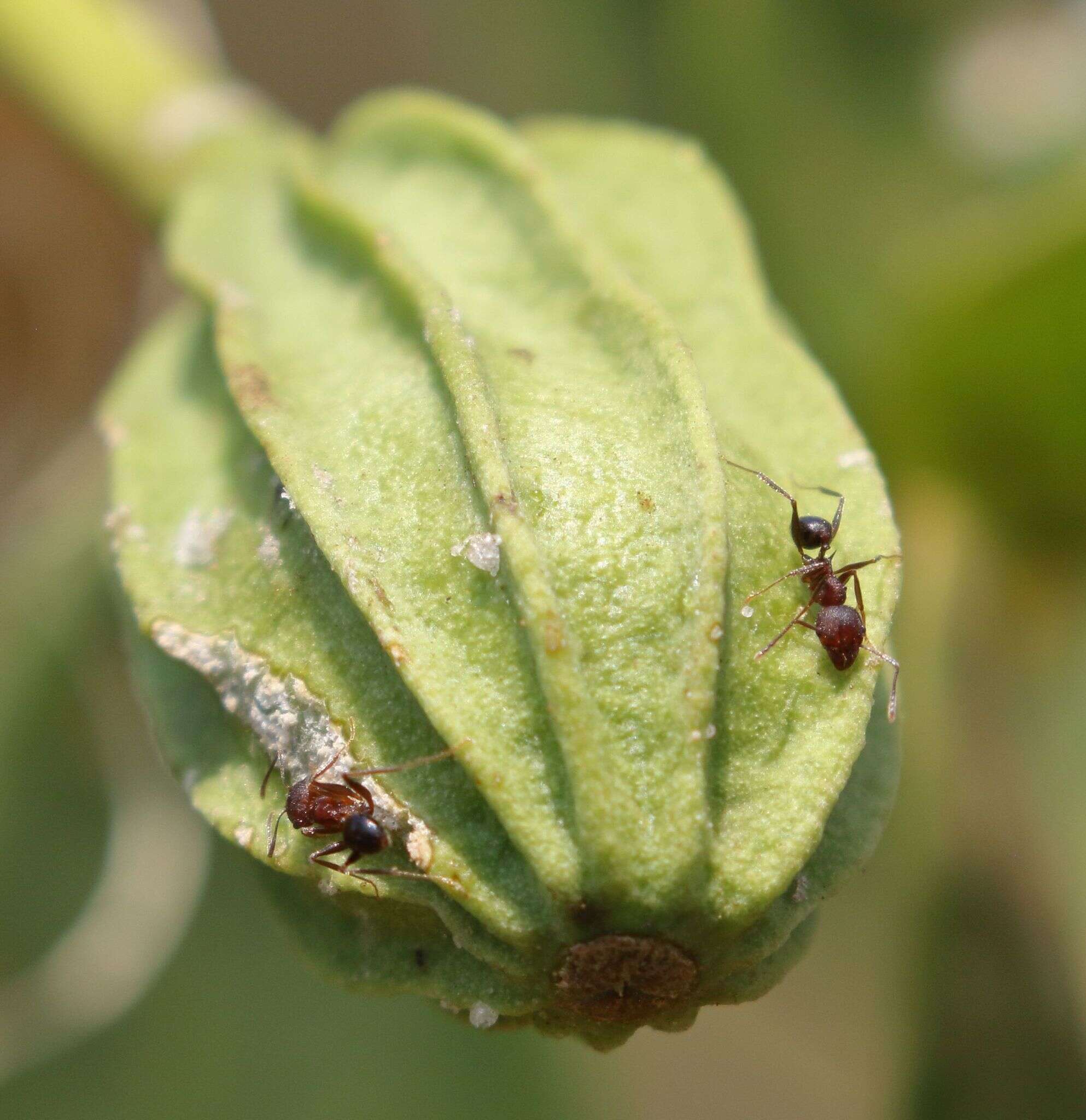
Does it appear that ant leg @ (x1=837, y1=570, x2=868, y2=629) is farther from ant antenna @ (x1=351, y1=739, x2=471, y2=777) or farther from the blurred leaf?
the blurred leaf

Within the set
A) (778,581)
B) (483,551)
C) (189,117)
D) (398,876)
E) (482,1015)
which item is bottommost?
(482,1015)

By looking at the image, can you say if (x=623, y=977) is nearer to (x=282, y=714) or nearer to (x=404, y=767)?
(x=404, y=767)

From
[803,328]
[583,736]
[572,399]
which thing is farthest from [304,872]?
[803,328]

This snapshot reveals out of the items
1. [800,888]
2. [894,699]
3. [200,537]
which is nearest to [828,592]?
[894,699]

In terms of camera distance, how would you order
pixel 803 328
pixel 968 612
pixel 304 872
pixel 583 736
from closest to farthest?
pixel 583 736
pixel 304 872
pixel 968 612
pixel 803 328

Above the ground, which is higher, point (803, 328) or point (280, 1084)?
point (803, 328)

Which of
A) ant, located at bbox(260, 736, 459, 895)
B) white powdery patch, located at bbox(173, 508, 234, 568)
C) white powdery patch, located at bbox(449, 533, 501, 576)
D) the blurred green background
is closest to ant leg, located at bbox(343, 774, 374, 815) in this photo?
ant, located at bbox(260, 736, 459, 895)

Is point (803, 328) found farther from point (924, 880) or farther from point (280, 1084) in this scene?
point (280, 1084)
